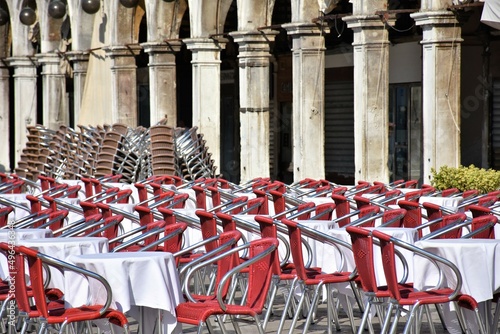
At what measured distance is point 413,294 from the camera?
693 centimetres

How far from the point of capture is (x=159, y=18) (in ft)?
76.3

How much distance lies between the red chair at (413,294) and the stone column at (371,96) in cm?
1033

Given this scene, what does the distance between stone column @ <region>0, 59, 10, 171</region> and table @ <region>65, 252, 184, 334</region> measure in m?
24.7

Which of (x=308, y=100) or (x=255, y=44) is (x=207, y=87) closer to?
(x=255, y=44)

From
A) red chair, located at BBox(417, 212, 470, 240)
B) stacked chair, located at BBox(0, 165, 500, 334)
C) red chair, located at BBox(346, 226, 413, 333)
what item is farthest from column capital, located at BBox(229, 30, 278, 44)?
red chair, located at BBox(346, 226, 413, 333)

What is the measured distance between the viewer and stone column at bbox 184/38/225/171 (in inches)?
858

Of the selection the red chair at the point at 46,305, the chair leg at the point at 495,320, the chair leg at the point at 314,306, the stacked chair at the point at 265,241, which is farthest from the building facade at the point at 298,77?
the red chair at the point at 46,305

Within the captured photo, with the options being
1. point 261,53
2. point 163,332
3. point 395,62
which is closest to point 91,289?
point 163,332

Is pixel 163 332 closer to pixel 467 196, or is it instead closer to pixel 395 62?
pixel 467 196

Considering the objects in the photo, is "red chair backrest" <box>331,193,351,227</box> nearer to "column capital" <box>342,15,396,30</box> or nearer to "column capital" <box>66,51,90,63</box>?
"column capital" <box>342,15,396,30</box>

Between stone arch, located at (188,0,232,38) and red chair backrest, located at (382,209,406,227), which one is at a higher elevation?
stone arch, located at (188,0,232,38)

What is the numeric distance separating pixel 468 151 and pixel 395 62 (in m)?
2.28

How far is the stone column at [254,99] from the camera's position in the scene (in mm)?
20219

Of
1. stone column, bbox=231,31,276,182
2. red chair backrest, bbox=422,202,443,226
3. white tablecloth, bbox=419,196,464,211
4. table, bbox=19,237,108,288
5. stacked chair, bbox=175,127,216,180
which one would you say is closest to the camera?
table, bbox=19,237,108,288
